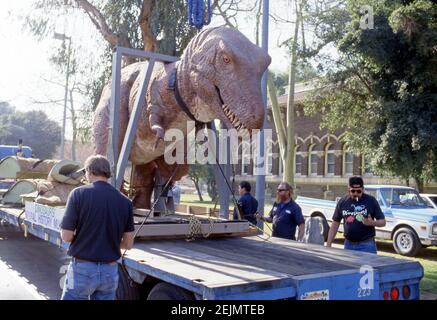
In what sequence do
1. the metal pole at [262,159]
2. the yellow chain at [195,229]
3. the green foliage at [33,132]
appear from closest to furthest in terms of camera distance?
1. the yellow chain at [195,229]
2. the metal pole at [262,159]
3. the green foliage at [33,132]

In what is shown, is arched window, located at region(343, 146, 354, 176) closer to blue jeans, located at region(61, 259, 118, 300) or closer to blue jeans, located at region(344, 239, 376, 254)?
blue jeans, located at region(344, 239, 376, 254)

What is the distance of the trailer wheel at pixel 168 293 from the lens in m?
3.31

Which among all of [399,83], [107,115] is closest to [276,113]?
[399,83]

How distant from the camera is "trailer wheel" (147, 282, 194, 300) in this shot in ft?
10.9

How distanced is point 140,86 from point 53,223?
5.63ft

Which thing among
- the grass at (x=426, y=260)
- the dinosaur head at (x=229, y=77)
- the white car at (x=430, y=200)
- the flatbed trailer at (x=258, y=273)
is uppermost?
the dinosaur head at (x=229, y=77)

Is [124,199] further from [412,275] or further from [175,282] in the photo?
[412,275]

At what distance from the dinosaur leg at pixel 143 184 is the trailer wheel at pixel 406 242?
704 centimetres

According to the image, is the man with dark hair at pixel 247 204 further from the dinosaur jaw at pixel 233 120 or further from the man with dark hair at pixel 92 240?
the man with dark hair at pixel 92 240

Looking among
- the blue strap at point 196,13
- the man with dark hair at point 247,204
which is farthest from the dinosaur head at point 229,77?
the man with dark hair at point 247,204

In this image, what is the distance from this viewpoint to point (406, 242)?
11.5m

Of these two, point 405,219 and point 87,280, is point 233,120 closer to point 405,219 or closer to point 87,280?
point 87,280

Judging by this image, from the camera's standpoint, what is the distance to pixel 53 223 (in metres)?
5.27

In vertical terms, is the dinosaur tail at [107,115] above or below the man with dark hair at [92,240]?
above
